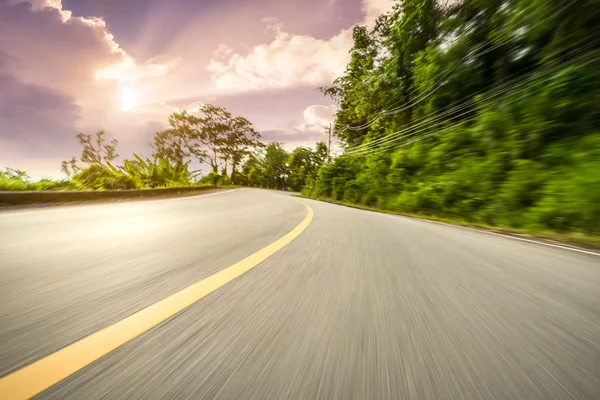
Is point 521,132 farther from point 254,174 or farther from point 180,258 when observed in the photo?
point 254,174

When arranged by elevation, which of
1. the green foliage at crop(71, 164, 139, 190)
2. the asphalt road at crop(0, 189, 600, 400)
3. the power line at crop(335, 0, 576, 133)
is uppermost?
the power line at crop(335, 0, 576, 133)

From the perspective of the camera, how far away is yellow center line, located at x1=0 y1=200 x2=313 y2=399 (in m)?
0.68

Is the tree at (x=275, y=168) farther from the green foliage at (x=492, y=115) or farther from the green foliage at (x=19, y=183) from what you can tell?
the green foliage at (x=19, y=183)

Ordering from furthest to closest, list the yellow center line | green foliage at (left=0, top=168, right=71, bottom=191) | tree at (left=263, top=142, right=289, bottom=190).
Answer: tree at (left=263, top=142, right=289, bottom=190) → green foliage at (left=0, top=168, right=71, bottom=191) → the yellow center line

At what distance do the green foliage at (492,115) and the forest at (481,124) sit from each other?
0.04 m

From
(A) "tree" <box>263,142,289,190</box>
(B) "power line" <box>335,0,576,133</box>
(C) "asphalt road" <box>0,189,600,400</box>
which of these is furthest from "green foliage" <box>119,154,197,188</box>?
(A) "tree" <box>263,142,289,190</box>

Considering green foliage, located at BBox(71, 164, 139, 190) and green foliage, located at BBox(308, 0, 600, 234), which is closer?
green foliage, located at BBox(308, 0, 600, 234)

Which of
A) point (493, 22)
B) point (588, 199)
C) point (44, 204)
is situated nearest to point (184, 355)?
point (44, 204)

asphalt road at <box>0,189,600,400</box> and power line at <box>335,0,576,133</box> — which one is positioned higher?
power line at <box>335,0,576,133</box>

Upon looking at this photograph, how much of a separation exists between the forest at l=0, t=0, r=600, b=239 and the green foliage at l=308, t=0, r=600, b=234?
35 millimetres

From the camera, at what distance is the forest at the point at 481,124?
249 inches

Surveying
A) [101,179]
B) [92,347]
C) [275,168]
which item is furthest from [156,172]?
[275,168]

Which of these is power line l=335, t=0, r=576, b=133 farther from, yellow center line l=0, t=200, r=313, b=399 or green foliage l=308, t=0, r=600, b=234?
yellow center line l=0, t=200, r=313, b=399

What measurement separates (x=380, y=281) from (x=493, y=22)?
14422 mm
